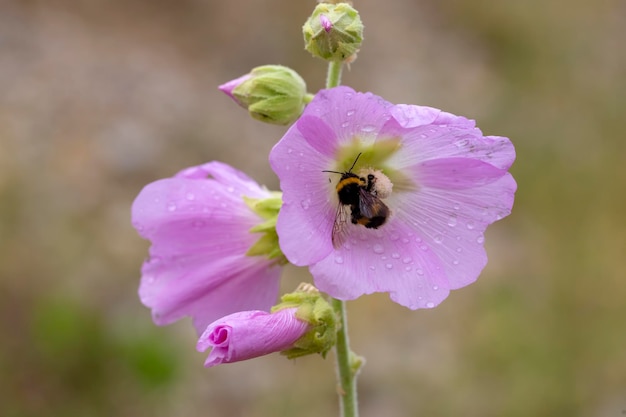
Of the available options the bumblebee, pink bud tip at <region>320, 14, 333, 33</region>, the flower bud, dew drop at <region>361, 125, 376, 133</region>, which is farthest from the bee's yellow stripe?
pink bud tip at <region>320, 14, 333, 33</region>

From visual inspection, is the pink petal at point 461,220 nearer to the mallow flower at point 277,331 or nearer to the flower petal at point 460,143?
the flower petal at point 460,143

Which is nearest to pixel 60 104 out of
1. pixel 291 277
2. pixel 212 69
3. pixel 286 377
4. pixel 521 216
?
pixel 212 69

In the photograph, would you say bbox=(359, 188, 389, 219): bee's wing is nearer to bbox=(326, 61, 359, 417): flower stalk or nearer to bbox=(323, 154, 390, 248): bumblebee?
bbox=(323, 154, 390, 248): bumblebee

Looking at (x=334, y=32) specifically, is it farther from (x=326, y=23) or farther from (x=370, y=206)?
(x=370, y=206)

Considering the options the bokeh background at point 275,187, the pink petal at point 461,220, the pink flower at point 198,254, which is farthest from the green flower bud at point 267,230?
the bokeh background at point 275,187

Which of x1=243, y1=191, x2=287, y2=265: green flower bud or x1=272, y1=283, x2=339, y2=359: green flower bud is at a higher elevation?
x1=243, y1=191, x2=287, y2=265: green flower bud

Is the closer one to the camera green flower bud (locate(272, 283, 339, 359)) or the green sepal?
green flower bud (locate(272, 283, 339, 359))

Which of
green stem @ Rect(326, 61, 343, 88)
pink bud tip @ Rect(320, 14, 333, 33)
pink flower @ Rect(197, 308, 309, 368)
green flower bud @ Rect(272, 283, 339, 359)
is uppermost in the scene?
pink bud tip @ Rect(320, 14, 333, 33)
